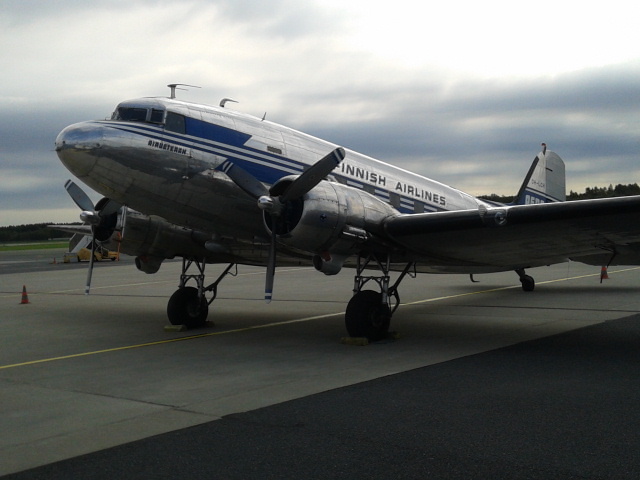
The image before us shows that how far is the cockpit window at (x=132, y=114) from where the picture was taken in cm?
997

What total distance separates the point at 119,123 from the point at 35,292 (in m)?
14.8

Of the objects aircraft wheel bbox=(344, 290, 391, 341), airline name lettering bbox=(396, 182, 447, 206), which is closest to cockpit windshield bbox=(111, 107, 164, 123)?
aircraft wheel bbox=(344, 290, 391, 341)

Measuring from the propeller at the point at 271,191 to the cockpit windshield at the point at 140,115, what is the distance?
4.24 ft

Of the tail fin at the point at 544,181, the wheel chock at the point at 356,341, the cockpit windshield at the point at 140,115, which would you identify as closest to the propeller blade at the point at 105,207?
the cockpit windshield at the point at 140,115

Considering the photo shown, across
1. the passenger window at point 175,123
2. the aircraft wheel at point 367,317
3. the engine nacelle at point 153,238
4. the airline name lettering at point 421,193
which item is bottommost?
the aircraft wheel at point 367,317

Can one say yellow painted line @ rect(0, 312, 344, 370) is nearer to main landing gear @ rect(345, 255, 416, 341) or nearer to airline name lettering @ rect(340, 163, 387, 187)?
main landing gear @ rect(345, 255, 416, 341)

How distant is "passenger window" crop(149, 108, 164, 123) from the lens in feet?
32.7

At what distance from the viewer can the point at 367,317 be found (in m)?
10.5

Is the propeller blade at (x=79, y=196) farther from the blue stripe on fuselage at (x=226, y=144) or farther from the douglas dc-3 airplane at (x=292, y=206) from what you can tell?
the blue stripe on fuselage at (x=226, y=144)

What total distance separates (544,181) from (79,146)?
1187 centimetres

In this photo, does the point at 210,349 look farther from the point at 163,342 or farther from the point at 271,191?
the point at 271,191

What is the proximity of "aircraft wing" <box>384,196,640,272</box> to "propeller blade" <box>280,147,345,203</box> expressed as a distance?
1.46 metres

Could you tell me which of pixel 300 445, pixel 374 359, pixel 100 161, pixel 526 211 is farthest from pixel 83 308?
pixel 300 445

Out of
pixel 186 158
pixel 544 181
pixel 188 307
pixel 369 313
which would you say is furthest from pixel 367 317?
pixel 544 181
